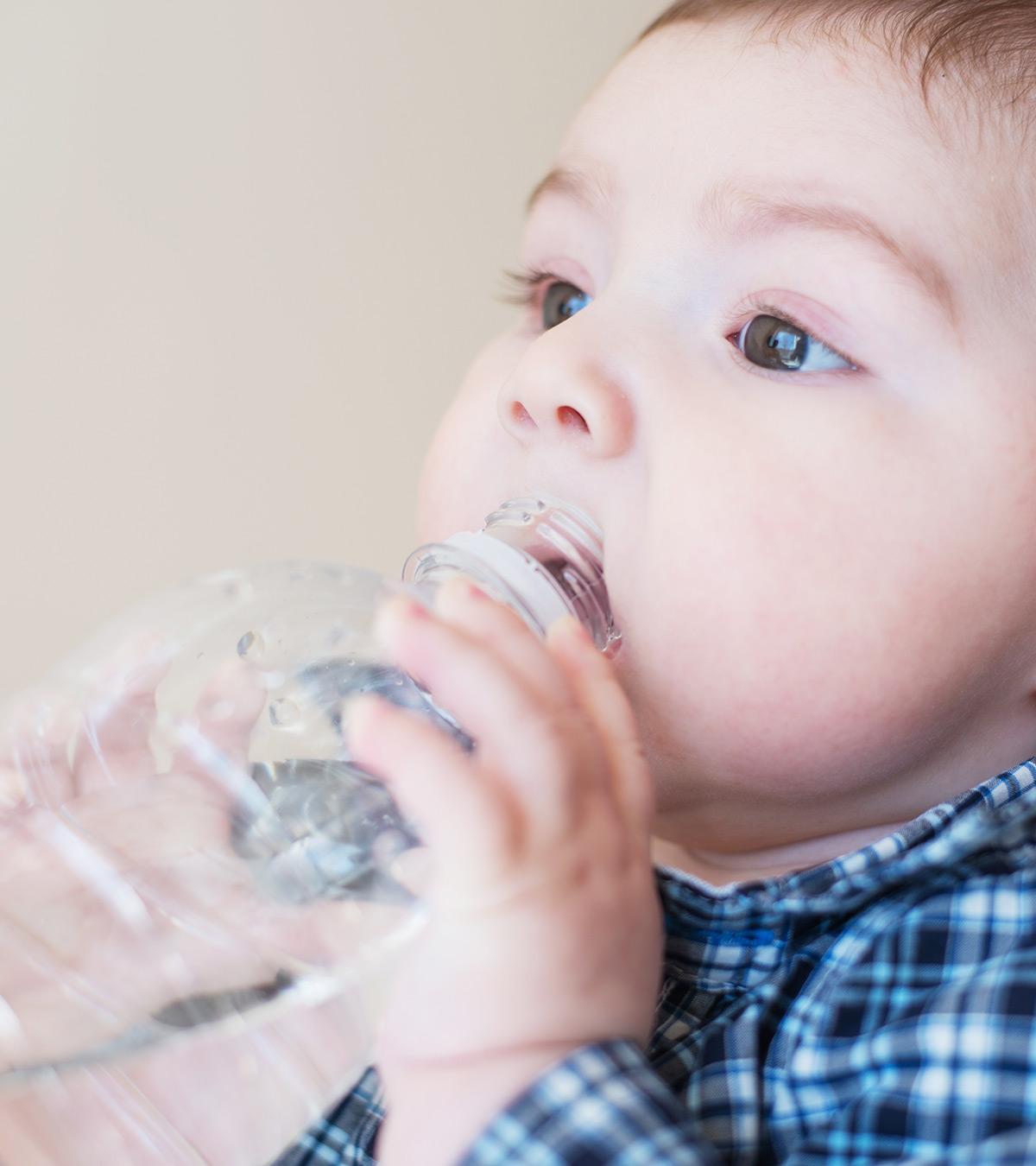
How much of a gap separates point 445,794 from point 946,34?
0.48m

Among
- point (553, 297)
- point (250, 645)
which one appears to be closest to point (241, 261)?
point (553, 297)

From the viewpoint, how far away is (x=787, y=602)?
688 mm

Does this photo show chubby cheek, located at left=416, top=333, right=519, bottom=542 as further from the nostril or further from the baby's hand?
the baby's hand

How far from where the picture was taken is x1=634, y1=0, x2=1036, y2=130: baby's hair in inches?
29.0

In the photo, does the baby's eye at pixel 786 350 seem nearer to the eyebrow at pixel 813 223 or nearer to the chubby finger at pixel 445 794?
the eyebrow at pixel 813 223

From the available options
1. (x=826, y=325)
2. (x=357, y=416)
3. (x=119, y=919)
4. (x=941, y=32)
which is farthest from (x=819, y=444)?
(x=357, y=416)

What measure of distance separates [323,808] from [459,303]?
0.86m

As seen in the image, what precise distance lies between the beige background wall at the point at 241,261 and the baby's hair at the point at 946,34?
688 mm

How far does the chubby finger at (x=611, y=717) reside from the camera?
580 mm

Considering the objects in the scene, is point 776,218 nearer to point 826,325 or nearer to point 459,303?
point 826,325

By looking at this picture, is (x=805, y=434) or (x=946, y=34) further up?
(x=946, y=34)

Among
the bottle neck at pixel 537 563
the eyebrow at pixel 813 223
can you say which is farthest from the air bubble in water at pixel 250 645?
the eyebrow at pixel 813 223

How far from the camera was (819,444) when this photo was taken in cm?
70

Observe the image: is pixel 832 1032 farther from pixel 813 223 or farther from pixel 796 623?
pixel 813 223
